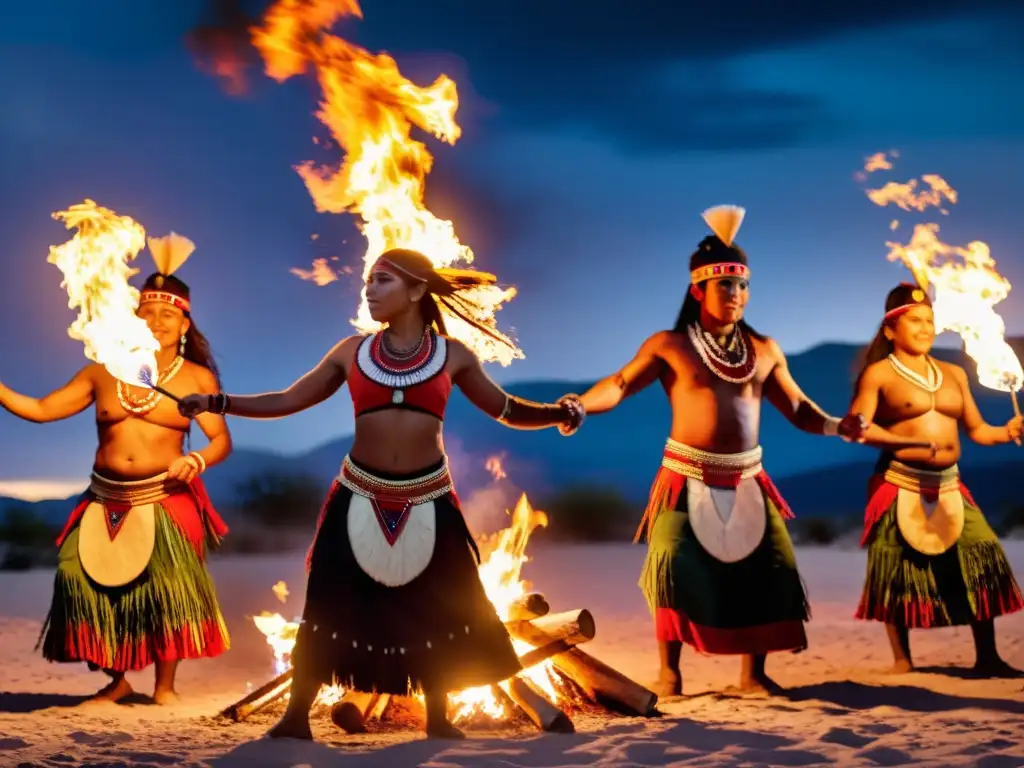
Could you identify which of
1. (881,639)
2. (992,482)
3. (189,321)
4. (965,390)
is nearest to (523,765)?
(189,321)

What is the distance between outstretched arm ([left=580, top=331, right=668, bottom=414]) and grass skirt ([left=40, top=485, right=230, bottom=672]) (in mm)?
2064

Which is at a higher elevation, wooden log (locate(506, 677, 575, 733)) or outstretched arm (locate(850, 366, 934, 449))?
outstretched arm (locate(850, 366, 934, 449))

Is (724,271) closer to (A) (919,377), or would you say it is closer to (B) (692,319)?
(B) (692,319)

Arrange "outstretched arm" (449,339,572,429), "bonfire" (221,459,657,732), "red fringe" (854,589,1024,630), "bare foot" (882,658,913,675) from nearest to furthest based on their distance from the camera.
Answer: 1. "outstretched arm" (449,339,572,429)
2. "bonfire" (221,459,657,732)
3. "red fringe" (854,589,1024,630)
4. "bare foot" (882,658,913,675)

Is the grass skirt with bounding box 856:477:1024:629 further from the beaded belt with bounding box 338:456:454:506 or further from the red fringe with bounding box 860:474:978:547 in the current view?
the beaded belt with bounding box 338:456:454:506

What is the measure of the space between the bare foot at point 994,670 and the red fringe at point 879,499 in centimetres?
79

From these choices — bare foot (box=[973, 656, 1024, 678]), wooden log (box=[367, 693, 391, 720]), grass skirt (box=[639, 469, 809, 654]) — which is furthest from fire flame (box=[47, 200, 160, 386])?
bare foot (box=[973, 656, 1024, 678])

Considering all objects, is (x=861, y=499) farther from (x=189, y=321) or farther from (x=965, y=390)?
(x=189, y=321)

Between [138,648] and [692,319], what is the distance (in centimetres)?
302

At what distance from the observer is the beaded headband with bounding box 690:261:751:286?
5.84 metres

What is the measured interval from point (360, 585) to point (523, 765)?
0.93 meters

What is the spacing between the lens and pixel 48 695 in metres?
6.61

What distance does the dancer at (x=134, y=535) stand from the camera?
19.3 ft

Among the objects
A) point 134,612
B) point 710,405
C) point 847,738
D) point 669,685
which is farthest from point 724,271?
point 134,612
